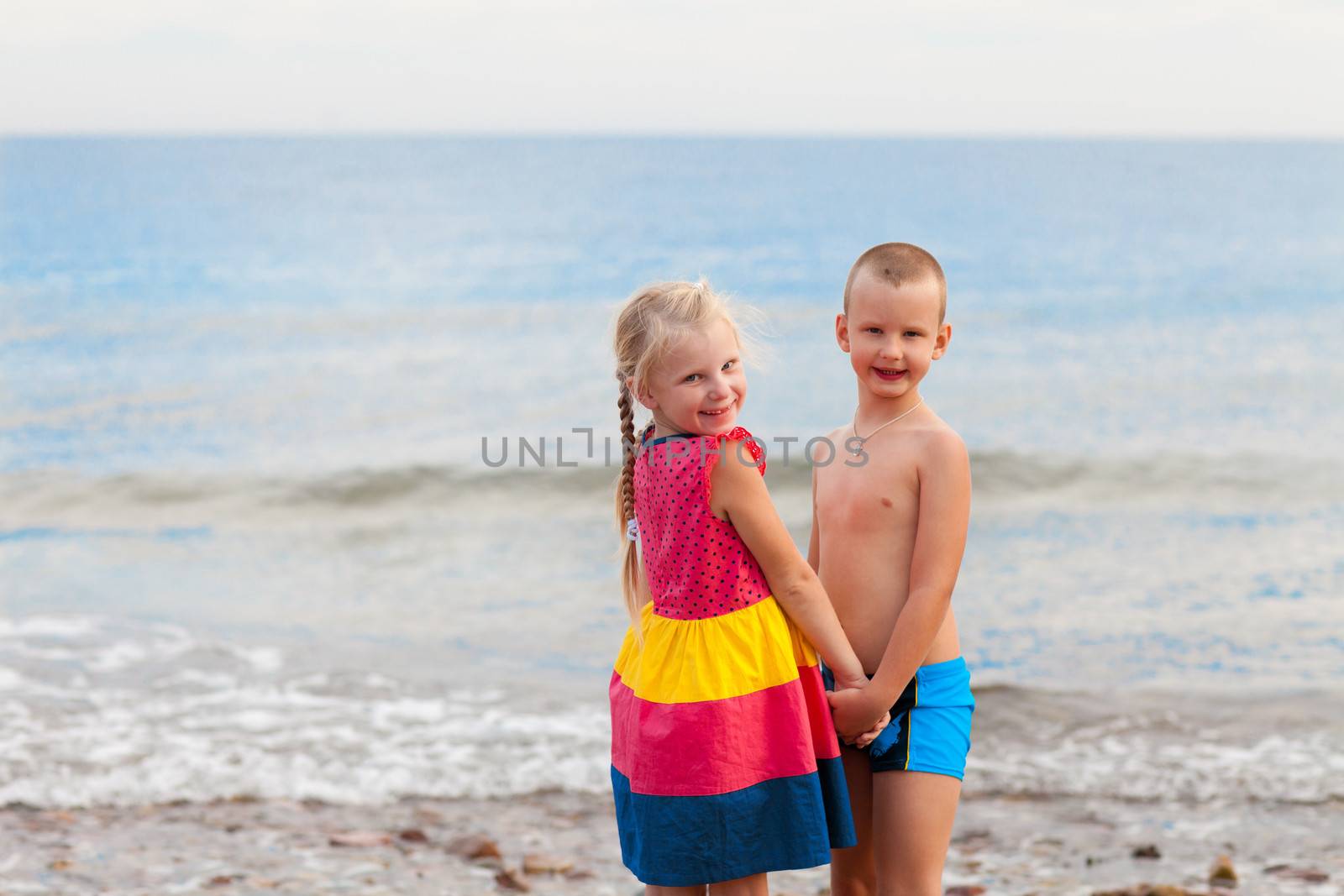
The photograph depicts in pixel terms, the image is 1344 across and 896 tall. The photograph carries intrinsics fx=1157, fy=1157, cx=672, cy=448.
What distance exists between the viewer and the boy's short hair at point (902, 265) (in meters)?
2.38

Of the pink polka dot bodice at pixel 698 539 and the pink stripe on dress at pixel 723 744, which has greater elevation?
the pink polka dot bodice at pixel 698 539

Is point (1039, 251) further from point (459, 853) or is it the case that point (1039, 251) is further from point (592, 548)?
point (459, 853)

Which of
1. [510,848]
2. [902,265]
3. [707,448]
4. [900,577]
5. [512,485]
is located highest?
[902,265]

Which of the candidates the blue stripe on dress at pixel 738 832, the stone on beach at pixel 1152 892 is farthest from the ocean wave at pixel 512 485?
the blue stripe on dress at pixel 738 832

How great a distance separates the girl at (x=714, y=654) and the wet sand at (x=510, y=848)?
6.98 feet

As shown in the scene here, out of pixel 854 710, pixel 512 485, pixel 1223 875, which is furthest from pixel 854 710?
pixel 512 485

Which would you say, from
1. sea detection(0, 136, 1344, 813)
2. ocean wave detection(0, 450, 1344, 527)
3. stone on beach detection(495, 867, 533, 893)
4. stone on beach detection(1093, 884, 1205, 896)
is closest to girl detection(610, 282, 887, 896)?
sea detection(0, 136, 1344, 813)

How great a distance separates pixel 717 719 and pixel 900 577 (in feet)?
1.64

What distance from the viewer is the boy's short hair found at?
2377 millimetres

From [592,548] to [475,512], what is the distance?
188 centimetres

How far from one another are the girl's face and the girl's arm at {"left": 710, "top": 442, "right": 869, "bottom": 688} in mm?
68

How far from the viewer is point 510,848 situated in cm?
464

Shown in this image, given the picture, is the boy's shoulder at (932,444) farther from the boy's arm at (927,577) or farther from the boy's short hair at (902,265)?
the boy's short hair at (902,265)

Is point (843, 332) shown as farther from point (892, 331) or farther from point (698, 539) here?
point (698, 539)
